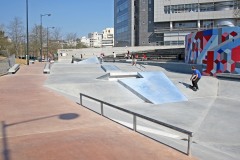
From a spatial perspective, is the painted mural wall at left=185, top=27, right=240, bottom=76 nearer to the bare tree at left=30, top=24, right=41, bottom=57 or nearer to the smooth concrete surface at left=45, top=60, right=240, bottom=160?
the smooth concrete surface at left=45, top=60, right=240, bottom=160

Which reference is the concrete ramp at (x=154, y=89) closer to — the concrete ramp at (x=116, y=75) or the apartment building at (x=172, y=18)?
the concrete ramp at (x=116, y=75)

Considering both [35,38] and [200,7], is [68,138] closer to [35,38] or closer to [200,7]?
[35,38]

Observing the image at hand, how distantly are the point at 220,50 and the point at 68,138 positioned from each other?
19.5m

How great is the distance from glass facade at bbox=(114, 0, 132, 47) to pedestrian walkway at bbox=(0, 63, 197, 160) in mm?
82375

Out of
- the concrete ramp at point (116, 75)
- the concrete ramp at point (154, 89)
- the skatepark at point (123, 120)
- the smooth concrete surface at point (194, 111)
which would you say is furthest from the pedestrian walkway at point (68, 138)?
the concrete ramp at point (116, 75)

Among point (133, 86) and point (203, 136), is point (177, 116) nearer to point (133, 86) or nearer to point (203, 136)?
point (203, 136)

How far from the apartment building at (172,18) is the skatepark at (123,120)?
57.4m

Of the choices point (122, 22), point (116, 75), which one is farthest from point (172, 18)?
point (116, 75)

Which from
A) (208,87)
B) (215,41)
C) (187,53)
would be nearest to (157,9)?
(187,53)

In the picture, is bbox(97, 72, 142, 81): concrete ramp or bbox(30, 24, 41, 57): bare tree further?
bbox(30, 24, 41, 57): bare tree

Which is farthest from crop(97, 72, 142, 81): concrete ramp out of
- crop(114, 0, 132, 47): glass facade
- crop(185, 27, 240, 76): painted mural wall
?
crop(114, 0, 132, 47): glass facade

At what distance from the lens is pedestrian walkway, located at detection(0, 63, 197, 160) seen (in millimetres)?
5605

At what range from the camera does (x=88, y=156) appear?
550cm

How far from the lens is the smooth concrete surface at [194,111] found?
26.5ft
